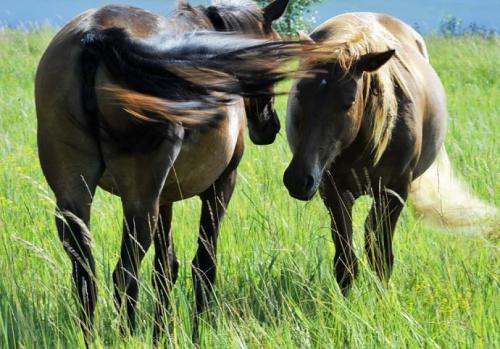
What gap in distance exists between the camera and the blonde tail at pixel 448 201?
17.3 ft

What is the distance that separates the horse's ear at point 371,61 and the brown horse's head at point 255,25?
0.66 meters

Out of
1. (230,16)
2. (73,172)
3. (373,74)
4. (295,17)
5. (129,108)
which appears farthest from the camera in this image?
(295,17)

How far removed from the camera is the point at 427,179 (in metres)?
5.93

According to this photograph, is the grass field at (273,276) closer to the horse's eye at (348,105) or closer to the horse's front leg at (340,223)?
the horse's front leg at (340,223)

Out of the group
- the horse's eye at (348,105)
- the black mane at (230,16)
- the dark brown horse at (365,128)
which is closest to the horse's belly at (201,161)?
the dark brown horse at (365,128)

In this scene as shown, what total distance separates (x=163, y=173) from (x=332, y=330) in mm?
1003

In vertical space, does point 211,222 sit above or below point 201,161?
below

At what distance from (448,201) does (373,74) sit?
1.87 meters

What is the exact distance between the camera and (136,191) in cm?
351

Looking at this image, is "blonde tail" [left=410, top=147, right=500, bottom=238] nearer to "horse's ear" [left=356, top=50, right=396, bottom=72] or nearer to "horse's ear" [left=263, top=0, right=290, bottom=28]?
"horse's ear" [left=356, top=50, right=396, bottom=72]

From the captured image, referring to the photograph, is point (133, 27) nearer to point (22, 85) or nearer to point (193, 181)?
point (193, 181)

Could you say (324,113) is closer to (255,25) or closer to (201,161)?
(201,161)

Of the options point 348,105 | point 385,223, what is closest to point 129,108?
point 348,105

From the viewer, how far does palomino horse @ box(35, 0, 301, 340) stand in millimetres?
3266
